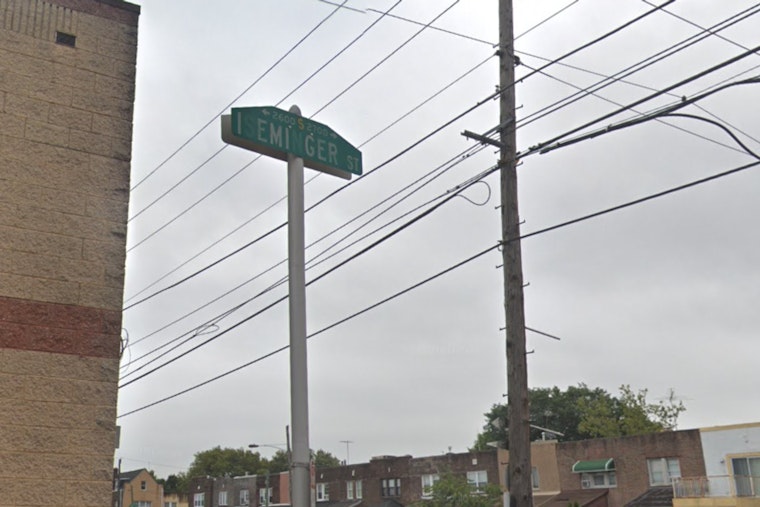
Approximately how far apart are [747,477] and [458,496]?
13.5 m

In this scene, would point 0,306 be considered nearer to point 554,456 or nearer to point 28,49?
point 28,49

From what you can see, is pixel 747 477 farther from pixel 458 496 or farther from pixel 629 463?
pixel 458 496

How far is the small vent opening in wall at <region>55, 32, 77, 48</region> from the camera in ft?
33.8

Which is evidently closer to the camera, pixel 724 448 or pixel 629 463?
pixel 724 448

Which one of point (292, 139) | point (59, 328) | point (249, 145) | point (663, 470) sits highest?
point (292, 139)

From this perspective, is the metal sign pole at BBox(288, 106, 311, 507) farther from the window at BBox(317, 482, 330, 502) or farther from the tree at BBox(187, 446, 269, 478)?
the tree at BBox(187, 446, 269, 478)

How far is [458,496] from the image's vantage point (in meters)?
41.3

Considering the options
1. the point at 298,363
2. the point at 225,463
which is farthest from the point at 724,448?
the point at 225,463

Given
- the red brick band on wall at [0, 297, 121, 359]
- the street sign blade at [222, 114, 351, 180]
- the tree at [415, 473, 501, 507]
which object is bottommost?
the tree at [415, 473, 501, 507]

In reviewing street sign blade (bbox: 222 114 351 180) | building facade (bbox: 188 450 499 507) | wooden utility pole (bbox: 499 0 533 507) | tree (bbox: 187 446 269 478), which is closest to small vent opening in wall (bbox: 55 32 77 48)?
street sign blade (bbox: 222 114 351 180)

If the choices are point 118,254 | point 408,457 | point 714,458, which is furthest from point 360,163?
point 408,457

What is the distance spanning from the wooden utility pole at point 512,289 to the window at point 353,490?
5123 cm

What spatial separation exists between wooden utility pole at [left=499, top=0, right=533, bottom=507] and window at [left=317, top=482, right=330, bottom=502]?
54096mm

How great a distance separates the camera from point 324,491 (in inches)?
2498
